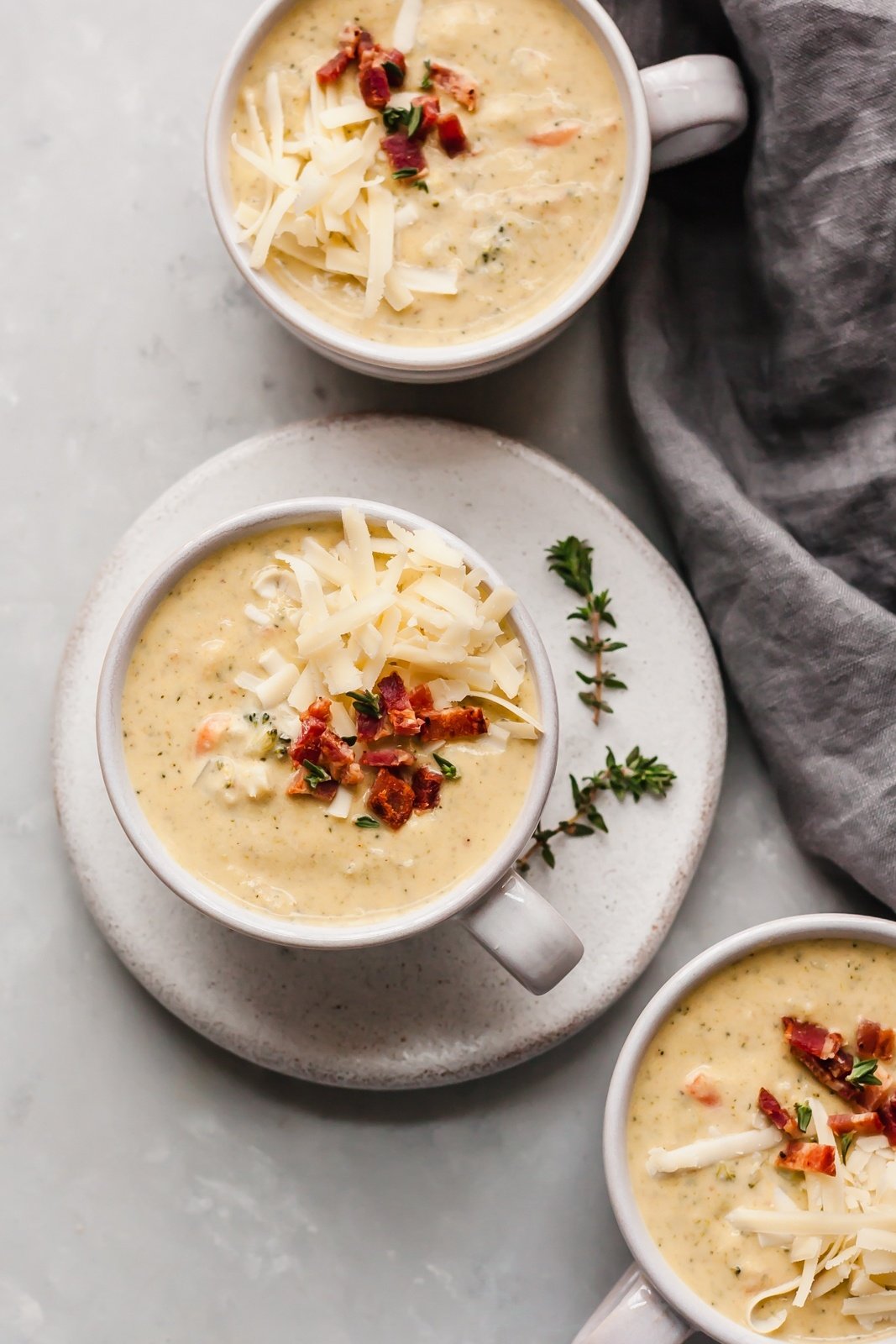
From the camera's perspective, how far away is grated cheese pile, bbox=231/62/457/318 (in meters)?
1.76

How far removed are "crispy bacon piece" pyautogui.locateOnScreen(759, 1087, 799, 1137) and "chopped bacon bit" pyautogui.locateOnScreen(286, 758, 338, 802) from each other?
0.72 metres

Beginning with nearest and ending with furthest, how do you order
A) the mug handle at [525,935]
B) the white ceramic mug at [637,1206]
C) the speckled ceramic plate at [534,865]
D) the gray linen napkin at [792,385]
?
the mug handle at [525,935] < the white ceramic mug at [637,1206] < the gray linen napkin at [792,385] < the speckled ceramic plate at [534,865]

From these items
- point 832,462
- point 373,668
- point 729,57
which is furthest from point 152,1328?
point 729,57

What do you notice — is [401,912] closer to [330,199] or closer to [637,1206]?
[637,1206]

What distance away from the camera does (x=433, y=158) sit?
181cm

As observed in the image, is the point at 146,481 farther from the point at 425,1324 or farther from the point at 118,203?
the point at 425,1324

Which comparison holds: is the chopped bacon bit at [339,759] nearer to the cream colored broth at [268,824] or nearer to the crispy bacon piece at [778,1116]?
the cream colored broth at [268,824]

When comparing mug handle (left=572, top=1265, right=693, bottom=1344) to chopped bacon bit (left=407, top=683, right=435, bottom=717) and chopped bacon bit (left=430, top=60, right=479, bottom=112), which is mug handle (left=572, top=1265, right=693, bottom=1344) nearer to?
chopped bacon bit (left=407, top=683, right=435, bottom=717)

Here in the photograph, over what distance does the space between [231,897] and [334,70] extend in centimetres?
111

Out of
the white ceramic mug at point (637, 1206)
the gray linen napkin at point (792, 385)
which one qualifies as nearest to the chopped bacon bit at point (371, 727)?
the white ceramic mug at point (637, 1206)

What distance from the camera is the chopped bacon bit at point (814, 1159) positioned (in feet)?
5.73

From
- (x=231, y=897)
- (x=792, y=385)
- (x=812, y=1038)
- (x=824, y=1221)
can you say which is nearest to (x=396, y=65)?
(x=792, y=385)

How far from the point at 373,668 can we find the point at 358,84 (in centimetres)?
81

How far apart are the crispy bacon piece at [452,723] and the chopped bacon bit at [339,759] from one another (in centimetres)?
10
